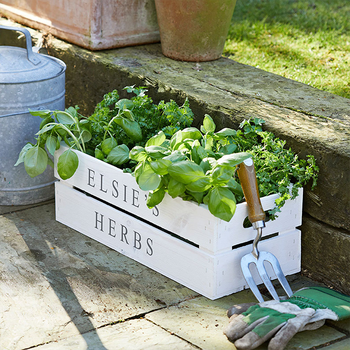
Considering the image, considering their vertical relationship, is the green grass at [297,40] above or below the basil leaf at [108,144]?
above

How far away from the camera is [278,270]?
2.51 metres

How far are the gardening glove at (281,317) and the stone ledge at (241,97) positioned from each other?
1.08ft

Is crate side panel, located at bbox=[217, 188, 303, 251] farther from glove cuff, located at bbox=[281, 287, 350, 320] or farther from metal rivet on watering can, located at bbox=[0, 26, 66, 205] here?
metal rivet on watering can, located at bbox=[0, 26, 66, 205]

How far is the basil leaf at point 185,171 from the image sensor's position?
7.54 ft

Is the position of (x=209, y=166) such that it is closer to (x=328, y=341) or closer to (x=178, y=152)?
(x=178, y=152)

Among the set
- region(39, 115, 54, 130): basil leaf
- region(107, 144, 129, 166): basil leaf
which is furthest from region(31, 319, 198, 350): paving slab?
region(39, 115, 54, 130): basil leaf

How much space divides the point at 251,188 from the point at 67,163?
0.95 meters

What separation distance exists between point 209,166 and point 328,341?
844 mm

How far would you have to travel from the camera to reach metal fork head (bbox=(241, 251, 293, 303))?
2436 mm

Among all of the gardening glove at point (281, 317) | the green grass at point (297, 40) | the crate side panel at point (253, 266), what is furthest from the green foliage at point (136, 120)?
the green grass at point (297, 40)

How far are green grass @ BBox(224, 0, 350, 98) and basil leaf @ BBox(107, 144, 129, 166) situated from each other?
1492mm

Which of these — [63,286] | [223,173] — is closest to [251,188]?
[223,173]

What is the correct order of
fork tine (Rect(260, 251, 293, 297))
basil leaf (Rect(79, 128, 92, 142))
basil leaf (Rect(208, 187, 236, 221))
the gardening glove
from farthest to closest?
1. basil leaf (Rect(79, 128, 92, 142))
2. fork tine (Rect(260, 251, 293, 297))
3. basil leaf (Rect(208, 187, 236, 221))
4. the gardening glove

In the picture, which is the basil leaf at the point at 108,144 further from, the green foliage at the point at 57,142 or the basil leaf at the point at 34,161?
the basil leaf at the point at 34,161
